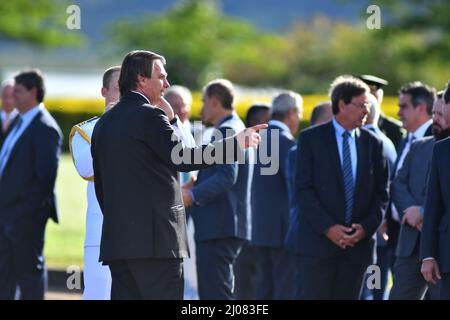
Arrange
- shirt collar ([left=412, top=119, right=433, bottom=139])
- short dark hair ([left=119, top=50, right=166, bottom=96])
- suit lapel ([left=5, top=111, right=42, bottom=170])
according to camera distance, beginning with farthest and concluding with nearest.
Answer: suit lapel ([left=5, top=111, right=42, bottom=170]) < shirt collar ([left=412, top=119, right=433, bottom=139]) < short dark hair ([left=119, top=50, right=166, bottom=96])

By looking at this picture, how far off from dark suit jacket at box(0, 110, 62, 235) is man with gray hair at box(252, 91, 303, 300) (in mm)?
1975

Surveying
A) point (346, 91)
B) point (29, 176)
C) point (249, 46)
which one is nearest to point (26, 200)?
point (29, 176)

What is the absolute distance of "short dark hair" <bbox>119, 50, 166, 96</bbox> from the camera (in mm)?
6797

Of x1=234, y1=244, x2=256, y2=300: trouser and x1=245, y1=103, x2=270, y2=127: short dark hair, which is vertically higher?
x1=245, y1=103, x2=270, y2=127: short dark hair

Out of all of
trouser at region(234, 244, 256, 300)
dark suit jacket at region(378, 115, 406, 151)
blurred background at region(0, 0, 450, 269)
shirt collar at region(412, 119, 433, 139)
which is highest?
blurred background at region(0, 0, 450, 269)

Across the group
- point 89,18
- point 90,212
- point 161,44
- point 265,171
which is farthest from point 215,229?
point 89,18

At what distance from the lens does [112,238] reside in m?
6.66

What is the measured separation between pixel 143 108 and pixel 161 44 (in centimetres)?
5417

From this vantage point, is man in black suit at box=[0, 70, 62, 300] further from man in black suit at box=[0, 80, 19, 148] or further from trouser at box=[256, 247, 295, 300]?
man in black suit at box=[0, 80, 19, 148]

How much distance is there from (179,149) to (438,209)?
1.70 m

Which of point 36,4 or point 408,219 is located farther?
point 36,4

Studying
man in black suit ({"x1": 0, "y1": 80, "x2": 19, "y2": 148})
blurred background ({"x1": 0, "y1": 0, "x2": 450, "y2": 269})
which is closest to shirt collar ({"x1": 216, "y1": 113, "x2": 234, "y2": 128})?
man in black suit ({"x1": 0, "y1": 80, "x2": 19, "y2": 148})

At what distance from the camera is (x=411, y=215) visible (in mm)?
8547

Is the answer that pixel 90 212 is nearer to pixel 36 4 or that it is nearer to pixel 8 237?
pixel 8 237
